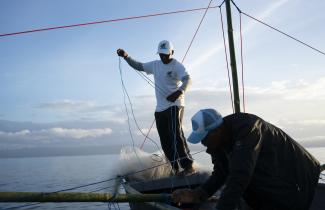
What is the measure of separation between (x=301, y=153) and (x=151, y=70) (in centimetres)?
496

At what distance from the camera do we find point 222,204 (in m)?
3.84

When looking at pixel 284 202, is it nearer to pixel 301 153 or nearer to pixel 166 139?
pixel 301 153

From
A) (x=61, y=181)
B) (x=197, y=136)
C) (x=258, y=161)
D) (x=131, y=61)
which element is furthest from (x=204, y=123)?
(x=61, y=181)

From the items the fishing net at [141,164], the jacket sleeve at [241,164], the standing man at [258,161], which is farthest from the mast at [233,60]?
the jacket sleeve at [241,164]

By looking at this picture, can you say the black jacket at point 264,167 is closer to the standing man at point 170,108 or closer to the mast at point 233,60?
the standing man at point 170,108

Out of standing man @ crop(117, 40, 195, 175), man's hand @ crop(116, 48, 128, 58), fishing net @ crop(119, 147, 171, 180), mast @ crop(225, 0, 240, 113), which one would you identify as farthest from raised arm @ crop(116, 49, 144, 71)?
fishing net @ crop(119, 147, 171, 180)

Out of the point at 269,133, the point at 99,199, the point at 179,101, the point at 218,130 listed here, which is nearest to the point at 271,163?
the point at 269,133

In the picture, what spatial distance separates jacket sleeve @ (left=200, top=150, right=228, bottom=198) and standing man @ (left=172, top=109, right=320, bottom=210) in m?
0.32

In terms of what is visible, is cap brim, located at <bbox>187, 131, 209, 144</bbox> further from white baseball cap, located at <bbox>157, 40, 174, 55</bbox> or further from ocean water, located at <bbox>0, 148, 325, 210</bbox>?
white baseball cap, located at <bbox>157, 40, 174, 55</bbox>

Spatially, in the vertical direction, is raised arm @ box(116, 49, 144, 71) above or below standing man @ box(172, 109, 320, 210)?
above

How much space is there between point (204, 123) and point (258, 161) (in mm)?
614

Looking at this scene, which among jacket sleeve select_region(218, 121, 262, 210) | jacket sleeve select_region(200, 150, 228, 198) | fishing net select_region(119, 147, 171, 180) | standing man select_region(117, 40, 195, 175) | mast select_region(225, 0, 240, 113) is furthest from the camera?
fishing net select_region(119, 147, 171, 180)

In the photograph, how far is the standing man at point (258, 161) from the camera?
12.3ft

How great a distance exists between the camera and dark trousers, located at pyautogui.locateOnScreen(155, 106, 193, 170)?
26.4ft
